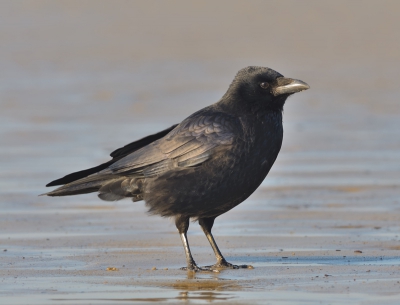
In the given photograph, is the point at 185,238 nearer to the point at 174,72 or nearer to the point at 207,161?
the point at 207,161

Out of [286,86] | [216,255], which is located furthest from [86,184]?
[286,86]

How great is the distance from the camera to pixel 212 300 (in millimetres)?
6637

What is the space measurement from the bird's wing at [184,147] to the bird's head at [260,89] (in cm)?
27

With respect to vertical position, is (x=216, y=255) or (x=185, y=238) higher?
(x=185, y=238)

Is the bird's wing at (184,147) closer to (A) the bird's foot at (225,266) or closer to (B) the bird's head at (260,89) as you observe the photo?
(B) the bird's head at (260,89)

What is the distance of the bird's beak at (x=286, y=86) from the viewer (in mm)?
8359

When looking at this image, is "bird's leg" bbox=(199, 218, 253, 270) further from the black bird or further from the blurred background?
the blurred background

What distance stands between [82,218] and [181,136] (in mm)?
2545

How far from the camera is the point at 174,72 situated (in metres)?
23.3

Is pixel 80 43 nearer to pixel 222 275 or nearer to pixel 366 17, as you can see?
pixel 366 17

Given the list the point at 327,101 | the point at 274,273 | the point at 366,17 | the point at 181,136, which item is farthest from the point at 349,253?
the point at 366,17

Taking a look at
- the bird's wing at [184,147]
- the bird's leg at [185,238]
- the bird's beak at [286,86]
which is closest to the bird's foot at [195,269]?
the bird's leg at [185,238]

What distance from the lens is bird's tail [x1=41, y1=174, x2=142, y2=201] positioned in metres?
8.49

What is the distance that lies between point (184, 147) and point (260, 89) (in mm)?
877
